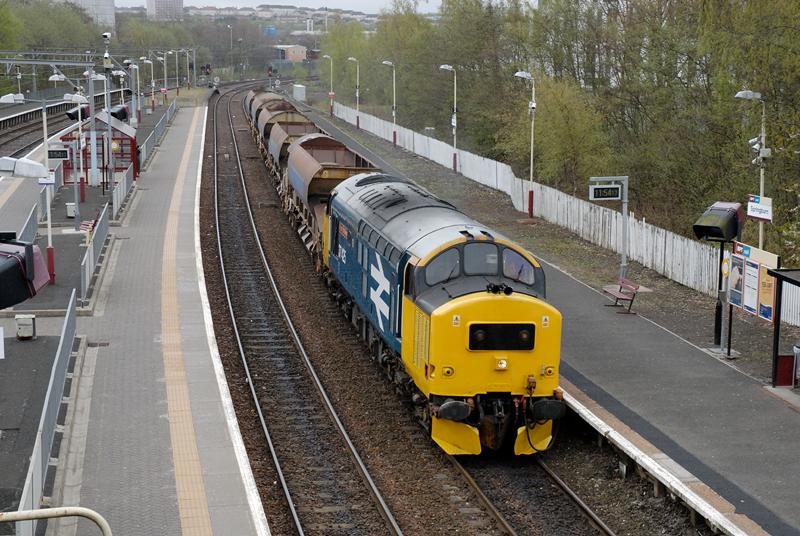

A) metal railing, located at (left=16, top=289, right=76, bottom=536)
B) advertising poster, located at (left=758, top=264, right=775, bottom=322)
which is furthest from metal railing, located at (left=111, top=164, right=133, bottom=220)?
advertising poster, located at (left=758, top=264, right=775, bottom=322)

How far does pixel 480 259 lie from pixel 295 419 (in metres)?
4.32

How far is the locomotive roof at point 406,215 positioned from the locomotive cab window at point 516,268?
44 cm

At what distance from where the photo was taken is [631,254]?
30141 mm

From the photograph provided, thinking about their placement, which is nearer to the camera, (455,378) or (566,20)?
(455,378)

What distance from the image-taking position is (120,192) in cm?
3534

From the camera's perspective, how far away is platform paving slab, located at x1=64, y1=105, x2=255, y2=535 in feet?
42.5

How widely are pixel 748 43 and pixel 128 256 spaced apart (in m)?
18.0

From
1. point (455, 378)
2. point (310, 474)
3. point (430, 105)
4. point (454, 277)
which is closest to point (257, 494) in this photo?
point (310, 474)

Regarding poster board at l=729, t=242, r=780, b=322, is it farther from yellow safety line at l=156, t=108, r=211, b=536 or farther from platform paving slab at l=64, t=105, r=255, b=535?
yellow safety line at l=156, t=108, r=211, b=536

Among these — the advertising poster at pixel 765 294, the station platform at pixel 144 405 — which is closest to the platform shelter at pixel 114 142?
the station platform at pixel 144 405

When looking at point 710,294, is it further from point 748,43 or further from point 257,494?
point 257,494

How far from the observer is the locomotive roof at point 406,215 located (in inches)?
633

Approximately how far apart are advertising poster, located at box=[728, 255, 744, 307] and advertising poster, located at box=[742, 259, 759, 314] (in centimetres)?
16

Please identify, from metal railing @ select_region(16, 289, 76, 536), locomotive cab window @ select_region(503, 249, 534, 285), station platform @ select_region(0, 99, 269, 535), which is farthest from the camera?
locomotive cab window @ select_region(503, 249, 534, 285)
